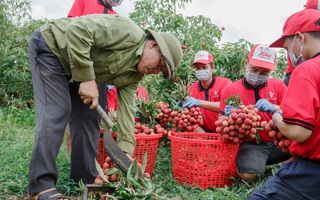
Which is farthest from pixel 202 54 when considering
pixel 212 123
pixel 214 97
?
pixel 212 123

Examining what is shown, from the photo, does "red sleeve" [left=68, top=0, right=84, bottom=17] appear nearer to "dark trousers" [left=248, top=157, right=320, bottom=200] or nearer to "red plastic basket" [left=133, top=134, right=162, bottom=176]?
"red plastic basket" [left=133, top=134, right=162, bottom=176]

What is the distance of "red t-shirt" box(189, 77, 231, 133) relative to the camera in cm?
427

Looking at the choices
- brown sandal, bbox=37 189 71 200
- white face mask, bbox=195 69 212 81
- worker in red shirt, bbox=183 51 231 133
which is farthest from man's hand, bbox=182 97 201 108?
brown sandal, bbox=37 189 71 200

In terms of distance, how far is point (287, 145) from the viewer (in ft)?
7.18

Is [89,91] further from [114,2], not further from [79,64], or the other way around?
[114,2]

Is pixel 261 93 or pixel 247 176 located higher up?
pixel 261 93

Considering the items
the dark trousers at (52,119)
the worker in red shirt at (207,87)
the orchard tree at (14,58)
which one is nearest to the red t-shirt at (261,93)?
the worker in red shirt at (207,87)

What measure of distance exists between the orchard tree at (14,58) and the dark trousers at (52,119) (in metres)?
4.29

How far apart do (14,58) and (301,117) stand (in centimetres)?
604

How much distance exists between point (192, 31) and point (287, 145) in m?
5.47

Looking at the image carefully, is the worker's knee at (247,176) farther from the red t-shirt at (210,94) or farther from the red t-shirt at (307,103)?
the red t-shirt at (307,103)

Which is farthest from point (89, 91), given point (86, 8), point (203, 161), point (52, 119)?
point (86, 8)

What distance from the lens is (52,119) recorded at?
2445 mm

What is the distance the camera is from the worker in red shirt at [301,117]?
6.28 ft
